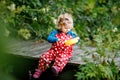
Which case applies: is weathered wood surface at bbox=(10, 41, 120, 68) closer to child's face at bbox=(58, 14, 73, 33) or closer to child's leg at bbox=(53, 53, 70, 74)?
child's leg at bbox=(53, 53, 70, 74)

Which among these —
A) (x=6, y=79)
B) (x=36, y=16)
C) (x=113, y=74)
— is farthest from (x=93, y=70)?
(x=6, y=79)

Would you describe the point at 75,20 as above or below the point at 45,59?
below

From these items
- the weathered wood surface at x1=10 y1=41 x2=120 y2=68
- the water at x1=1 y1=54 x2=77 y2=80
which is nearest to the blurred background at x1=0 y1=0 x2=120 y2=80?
the weathered wood surface at x1=10 y1=41 x2=120 y2=68

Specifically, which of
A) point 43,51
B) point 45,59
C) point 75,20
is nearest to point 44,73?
point 45,59

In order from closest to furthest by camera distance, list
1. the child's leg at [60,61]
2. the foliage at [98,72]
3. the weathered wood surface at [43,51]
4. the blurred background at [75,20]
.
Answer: the foliage at [98,72]
the child's leg at [60,61]
the blurred background at [75,20]
the weathered wood surface at [43,51]

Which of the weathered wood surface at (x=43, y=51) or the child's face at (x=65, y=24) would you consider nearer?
the child's face at (x=65, y=24)

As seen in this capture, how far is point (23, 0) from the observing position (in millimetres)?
7238

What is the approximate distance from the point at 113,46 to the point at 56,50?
0.73 meters

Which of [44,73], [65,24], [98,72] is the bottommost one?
[44,73]

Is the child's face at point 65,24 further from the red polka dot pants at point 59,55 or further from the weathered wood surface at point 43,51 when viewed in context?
the weathered wood surface at point 43,51

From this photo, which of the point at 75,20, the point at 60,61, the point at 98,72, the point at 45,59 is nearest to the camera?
the point at 98,72

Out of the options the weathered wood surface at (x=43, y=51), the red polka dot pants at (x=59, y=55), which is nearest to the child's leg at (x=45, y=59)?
the red polka dot pants at (x=59, y=55)

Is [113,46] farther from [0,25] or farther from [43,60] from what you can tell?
[0,25]

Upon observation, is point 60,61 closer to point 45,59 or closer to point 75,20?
point 45,59
